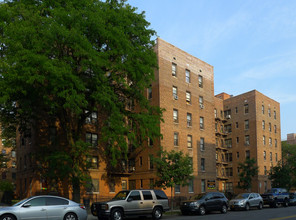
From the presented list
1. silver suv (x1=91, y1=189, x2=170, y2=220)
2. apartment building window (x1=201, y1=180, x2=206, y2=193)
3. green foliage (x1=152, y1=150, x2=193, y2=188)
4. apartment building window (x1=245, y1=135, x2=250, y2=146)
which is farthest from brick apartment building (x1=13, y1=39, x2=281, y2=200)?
silver suv (x1=91, y1=189, x2=170, y2=220)

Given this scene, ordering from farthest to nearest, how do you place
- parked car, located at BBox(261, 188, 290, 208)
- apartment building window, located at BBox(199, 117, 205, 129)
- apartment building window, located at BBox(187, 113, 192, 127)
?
apartment building window, located at BBox(199, 117, 205, 129), apartment building window, located at BBox(187, 113, 192, 127), parked car, located at BBox(261, 188, 290, 208)

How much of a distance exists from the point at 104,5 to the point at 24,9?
6122mm

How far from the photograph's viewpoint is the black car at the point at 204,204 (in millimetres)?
27000

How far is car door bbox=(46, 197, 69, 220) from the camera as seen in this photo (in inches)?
686

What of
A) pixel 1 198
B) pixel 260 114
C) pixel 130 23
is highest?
pixel 130 23

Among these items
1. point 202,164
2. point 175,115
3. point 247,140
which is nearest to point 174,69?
point 175,115

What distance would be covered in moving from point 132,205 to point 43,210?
617cm

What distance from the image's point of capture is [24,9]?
25094mm

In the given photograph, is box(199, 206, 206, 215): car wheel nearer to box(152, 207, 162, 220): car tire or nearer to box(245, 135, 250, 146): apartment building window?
box(152, 207, 162, 220): car tire

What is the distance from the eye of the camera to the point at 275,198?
3612 centimetres

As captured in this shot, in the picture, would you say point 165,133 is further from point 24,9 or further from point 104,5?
point 24,9

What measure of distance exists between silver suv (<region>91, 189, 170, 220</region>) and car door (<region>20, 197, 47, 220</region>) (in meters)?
4.26

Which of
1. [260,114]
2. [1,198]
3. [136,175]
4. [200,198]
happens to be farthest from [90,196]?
[260,114]

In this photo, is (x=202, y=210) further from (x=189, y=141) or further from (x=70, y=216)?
(x=189, y=141)
